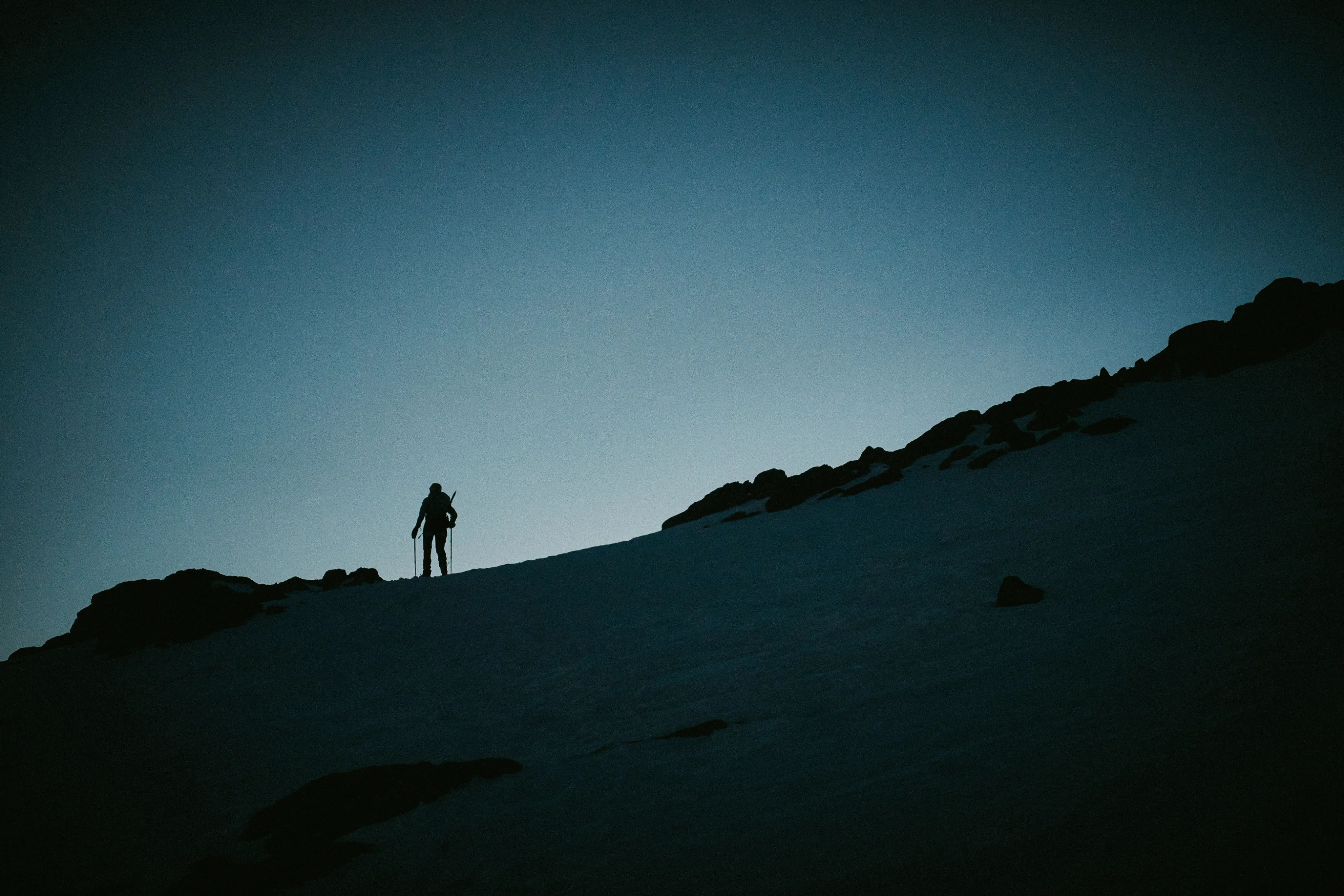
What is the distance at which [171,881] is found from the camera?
14.6 feet

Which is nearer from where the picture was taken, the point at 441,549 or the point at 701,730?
the point at 701,730

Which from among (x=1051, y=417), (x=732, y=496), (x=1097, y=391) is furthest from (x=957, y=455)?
(x=732, y=496)

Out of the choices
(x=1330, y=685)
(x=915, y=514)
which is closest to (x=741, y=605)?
(x=915, y=514)

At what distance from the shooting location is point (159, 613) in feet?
44.8

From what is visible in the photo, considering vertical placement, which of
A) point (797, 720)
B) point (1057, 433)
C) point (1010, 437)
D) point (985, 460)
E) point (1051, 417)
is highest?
point (1051, 417)

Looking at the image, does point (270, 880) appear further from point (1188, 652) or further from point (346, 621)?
point (346, 621)

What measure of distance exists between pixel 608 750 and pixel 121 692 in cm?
935

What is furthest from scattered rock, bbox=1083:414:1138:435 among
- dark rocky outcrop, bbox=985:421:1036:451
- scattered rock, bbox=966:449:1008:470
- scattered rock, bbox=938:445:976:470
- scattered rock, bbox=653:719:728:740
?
scattered rock, bbox=653:719:728:740

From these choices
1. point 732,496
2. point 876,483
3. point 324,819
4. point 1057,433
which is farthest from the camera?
point 732,496

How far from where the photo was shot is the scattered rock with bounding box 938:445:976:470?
17.5 m

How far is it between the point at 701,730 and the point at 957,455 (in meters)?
14.9

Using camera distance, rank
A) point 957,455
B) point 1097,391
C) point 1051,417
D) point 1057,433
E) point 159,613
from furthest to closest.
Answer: point 1097,391 < point 1051,417 < point 957,455 < point 1057,433 < point 159,613

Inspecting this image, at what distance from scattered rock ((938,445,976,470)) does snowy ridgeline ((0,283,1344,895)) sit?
12.7 feet

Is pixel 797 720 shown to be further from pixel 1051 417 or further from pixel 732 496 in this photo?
pixel 732 496
